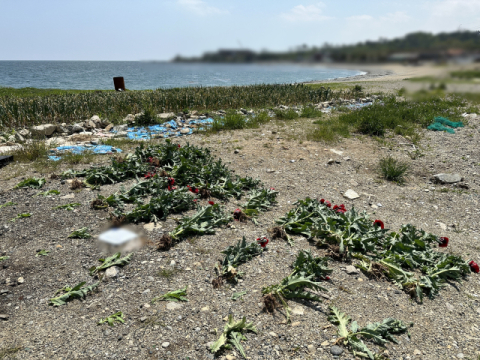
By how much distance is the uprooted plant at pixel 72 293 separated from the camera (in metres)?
2.78

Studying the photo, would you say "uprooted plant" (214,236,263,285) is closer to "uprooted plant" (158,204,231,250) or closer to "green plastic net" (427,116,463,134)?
"uprooted plant" (158,204,231,250)

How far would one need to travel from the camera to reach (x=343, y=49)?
196cm

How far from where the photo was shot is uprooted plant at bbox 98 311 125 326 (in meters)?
2.55

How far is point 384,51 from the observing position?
6.45 ft

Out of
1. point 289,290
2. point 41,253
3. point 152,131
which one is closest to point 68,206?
point 41,253

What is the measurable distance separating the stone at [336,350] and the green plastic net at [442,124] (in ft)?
33.7

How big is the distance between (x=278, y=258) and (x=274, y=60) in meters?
2.35

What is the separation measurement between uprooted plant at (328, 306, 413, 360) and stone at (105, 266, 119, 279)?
2.23m

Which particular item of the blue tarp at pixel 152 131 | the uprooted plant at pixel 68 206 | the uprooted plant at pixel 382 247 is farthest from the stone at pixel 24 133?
the uprooted plant at pixel 382 247

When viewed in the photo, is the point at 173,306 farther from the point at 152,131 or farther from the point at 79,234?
the point at 152,131

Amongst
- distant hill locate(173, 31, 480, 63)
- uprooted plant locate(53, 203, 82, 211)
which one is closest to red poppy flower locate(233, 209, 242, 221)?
uprooted plant locate(53, 203, 82, 211)

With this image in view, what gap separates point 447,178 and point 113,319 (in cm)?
675

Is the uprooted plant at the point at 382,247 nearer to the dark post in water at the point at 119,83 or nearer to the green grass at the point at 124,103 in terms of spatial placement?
the green grass at the point at 124,103

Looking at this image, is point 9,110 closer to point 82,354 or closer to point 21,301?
point 21,301
